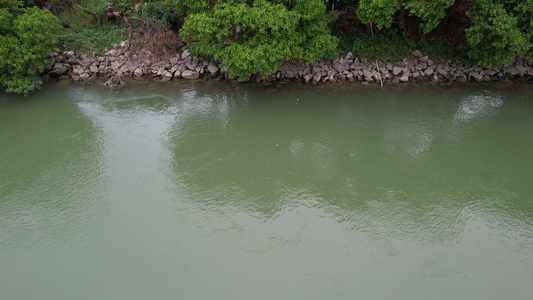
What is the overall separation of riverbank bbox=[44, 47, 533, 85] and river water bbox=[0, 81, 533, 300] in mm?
670

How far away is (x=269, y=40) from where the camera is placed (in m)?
8.53

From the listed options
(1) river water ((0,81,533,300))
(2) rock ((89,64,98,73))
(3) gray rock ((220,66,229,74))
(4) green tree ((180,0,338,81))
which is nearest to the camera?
(1) river water ((0,81,533,300))

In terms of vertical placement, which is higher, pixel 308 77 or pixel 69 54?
pixel 69 54

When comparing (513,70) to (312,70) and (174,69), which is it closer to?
(312,70)

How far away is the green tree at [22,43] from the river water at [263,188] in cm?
68

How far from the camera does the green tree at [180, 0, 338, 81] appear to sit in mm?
8125

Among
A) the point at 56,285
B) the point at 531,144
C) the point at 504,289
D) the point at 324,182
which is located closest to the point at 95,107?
the point at 56,285

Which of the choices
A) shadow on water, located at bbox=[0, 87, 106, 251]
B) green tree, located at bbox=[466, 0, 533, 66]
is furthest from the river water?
green tree, located at bbox=[466, 0, 533, 66]

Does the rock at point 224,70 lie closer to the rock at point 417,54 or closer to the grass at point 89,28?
the grass at point 89,28

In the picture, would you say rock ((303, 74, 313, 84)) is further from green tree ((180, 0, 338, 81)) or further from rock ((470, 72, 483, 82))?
rock ((470, 72, 483, 82))

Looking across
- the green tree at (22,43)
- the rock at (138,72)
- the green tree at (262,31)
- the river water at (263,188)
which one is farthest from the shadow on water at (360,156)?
the green tree at (22,43)

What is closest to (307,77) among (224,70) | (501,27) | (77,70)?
(224,70)

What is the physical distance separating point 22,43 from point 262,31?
6409mm

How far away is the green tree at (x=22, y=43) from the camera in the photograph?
9023 mm
